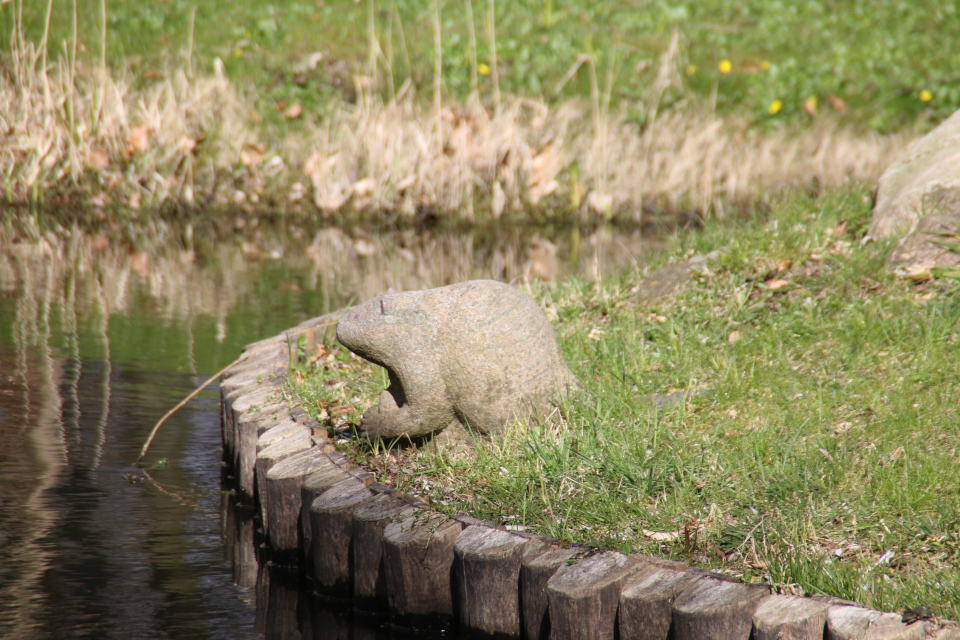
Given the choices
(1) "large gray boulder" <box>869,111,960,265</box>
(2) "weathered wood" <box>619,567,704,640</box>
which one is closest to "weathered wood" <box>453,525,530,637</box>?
(2) "weathered wood" <box>619,567,704,640</box>

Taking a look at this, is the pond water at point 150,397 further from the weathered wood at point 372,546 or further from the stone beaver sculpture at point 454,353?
the stone beaver sculpture at point 454,353

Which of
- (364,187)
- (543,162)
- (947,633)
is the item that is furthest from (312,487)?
(543,162)

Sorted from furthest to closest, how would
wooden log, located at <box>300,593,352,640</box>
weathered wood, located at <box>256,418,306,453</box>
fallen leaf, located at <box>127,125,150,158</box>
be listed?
fallen leaf, located at <box>127,125,150,158</box> → weathered wood, located at <box>256,418,306,453</box> → wooden log, located at <box>300,593,352,640</box>

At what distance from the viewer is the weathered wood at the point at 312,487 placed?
12.5 ft

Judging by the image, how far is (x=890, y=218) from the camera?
6164mm

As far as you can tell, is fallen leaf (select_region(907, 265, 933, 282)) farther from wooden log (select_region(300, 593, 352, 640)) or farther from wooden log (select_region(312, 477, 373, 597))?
wooden log (select_region(300, 593, 352, 640))

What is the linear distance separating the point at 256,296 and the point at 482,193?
4.77 m

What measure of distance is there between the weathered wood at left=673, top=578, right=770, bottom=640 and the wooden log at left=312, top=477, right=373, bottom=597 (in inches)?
51.5

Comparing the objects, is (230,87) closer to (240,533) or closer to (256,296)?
(256,296)

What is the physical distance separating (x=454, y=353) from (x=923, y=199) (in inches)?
141

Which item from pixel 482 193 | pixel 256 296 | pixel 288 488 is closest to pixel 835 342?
pixel 288 488

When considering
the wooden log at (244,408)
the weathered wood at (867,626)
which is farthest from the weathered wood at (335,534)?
the weathered wood at (867,626)

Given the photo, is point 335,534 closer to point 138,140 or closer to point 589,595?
point 589,595

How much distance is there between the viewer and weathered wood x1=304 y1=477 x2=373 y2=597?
144 inches
